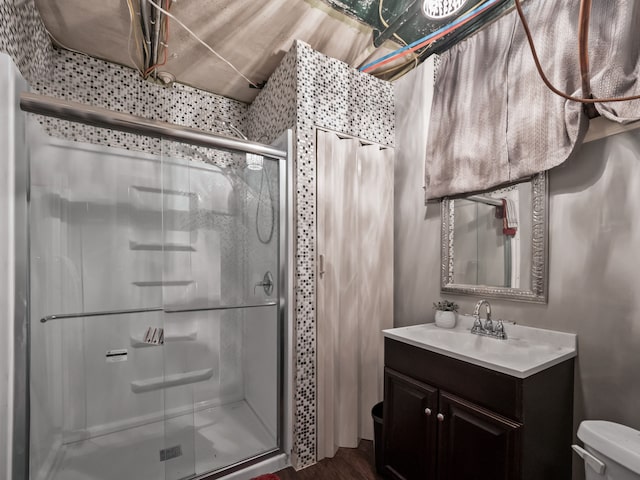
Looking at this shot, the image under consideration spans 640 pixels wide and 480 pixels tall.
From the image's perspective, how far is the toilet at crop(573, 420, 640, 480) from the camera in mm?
850

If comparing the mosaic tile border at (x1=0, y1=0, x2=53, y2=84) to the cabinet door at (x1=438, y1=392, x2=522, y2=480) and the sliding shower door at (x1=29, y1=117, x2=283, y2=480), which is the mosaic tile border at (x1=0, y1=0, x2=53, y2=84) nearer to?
the sliding shower door at (x1=29, y1=117, x2=283, y2=480)

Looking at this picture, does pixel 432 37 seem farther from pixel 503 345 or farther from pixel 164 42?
pixel 503 345

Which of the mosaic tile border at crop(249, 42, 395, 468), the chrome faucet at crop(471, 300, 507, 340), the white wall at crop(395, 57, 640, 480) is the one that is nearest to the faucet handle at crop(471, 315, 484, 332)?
the chrome faucet at crop(471, 300, 507, 340)

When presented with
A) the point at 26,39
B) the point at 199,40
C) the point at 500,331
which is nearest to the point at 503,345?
the point at 500,331

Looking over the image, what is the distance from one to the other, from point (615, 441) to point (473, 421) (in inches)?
16.4

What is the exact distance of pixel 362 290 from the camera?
1.95m

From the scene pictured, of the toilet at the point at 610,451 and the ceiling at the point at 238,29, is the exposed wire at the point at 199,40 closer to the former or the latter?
the ceiling at the point at 238,29

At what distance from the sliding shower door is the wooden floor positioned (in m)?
0.22

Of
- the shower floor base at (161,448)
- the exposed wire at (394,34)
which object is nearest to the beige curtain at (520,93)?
the exposed wire at (394,34)

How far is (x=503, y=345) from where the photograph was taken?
54.7 inches

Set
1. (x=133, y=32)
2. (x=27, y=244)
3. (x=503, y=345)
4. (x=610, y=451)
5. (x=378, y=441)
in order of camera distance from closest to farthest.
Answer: (x=610, y=451) → (x=27, y=244) → (x=503, y=345) → (x=378, y=441) → (x=133, y=32)

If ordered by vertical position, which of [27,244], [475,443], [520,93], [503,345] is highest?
[520,93]

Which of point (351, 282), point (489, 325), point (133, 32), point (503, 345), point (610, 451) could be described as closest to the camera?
point (610, 451)

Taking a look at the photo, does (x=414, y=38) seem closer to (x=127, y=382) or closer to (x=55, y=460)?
(x=127, y=382)
